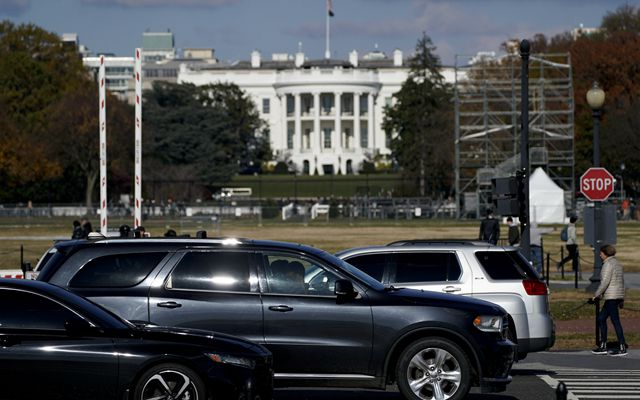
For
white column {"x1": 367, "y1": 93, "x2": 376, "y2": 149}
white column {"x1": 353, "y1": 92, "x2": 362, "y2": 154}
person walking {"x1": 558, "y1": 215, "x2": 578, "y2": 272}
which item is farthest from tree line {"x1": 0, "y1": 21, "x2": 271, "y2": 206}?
person walking {"x1": 558, "y1": 215, "x2": 578, "y2": 272}

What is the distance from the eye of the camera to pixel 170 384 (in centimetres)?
1221

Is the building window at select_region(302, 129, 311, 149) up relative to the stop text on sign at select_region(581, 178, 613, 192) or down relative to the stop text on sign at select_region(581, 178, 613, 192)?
up

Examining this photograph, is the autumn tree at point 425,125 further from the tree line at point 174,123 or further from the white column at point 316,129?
the white column at point 316,129

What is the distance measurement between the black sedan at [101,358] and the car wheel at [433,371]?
2.04 m

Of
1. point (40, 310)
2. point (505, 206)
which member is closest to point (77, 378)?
point (40, 310)

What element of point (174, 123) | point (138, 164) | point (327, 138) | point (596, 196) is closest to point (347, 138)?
point (327, 138)

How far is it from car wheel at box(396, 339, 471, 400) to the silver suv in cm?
328

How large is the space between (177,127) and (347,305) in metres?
106

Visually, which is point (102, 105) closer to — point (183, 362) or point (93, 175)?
point (183, 362)

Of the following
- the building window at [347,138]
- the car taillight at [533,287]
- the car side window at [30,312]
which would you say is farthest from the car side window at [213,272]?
the building window at [347,138]

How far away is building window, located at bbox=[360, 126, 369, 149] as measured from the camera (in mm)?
176250

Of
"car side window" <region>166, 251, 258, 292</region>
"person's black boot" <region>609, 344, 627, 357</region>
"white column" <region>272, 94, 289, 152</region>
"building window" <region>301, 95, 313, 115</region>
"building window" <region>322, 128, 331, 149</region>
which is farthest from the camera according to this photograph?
"building window" <region>301, 95, 313, 115</region>

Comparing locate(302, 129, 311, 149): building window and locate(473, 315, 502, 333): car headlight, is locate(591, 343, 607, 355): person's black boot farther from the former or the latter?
locate(302, 129, 311, 149): building window

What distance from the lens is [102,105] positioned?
99.1ft
